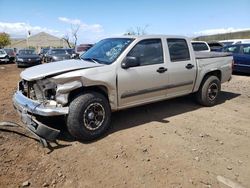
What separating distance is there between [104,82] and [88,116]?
659 mm

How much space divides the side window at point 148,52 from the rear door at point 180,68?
0.96ft

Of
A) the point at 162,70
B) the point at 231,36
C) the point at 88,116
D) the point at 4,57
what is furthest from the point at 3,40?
the point at 88,116

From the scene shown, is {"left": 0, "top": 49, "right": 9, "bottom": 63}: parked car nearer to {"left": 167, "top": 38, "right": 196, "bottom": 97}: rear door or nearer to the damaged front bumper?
the damaged front bumper

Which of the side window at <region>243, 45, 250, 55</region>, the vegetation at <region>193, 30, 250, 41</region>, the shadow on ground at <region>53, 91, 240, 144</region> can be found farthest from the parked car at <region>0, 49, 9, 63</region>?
the vegetation at <region>193, 30, 250, 41</region>

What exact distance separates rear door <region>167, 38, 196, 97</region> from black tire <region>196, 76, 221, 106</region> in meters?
0.49

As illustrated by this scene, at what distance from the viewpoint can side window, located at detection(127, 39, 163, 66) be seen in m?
5.25

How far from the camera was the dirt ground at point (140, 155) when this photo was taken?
11.4ft

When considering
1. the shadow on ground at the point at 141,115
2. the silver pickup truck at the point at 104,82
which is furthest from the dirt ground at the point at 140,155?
the silver pickup truck at the point at 104,82

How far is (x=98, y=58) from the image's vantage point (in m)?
5.31

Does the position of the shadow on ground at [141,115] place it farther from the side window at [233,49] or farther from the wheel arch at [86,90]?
the side window at [233,49]

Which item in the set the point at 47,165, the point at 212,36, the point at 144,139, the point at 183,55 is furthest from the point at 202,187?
the point at 212,36

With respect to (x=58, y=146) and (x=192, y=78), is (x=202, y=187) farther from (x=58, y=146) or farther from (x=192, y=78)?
(x=192, y=78)

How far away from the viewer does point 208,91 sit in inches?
269

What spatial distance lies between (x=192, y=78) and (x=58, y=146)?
11.7 feet
